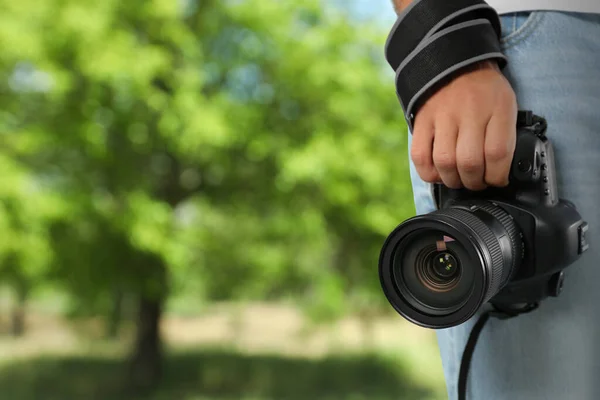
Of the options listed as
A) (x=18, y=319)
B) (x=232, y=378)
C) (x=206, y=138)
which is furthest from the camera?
(x=18, y=319)

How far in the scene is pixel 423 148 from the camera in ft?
1.37

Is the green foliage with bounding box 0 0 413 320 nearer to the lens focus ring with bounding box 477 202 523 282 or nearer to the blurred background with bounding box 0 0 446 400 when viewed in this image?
the blurred background with bounding box 0 0 446 400

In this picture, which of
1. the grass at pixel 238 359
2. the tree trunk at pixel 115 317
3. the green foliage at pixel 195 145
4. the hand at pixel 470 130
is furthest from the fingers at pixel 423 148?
the grass at pixel 238 359

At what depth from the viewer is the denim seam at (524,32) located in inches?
17.5

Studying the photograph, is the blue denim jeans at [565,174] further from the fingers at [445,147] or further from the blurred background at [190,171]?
the blurred background at [190,171]

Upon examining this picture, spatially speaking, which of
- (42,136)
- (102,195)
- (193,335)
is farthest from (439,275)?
(193,335)

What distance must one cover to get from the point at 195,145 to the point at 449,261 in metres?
4.07

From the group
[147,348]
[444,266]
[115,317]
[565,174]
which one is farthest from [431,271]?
[115,317]

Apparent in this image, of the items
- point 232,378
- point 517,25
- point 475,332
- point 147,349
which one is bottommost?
point 232,378

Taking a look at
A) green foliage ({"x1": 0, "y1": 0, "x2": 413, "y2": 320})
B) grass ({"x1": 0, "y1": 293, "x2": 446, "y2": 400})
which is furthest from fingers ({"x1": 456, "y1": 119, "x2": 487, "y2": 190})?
grass ({"x1": 0, "y1": 293, "x2": 446, "y2": 400})

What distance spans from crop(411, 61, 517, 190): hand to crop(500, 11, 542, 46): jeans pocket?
39 mm

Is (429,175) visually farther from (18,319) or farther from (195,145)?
(18,319)

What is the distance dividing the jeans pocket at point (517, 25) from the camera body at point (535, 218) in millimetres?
66

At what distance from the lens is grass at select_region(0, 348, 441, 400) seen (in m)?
6.31
